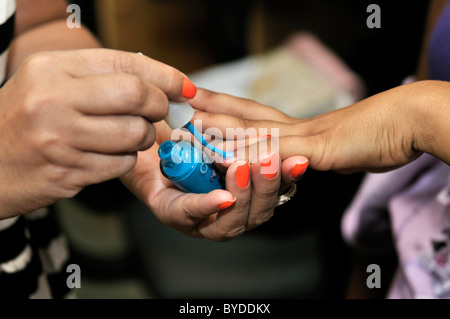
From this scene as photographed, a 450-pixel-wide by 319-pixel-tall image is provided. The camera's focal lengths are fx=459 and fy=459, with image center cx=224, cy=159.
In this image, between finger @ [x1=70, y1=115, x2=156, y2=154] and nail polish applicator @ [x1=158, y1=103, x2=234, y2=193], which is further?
nail polish applicator @ [x1=158, y1=103, x2=234, y2=193]

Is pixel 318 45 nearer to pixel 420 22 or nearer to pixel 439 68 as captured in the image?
pixel 420 22

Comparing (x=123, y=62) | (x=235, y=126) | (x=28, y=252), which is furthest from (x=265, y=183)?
(x=28, y=252)

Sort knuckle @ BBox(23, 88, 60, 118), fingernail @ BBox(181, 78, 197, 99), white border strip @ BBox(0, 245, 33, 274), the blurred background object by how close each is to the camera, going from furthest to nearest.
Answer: the blurred background object < white border strip @ BBox(0, 245, 33, 274) < fingernail @ BBox(181, 78, 197, 99) < knuckle @ BBox(23, 88, 60, 118)

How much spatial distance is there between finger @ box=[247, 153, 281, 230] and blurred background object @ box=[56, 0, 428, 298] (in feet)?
1.66

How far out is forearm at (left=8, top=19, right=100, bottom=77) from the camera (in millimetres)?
713

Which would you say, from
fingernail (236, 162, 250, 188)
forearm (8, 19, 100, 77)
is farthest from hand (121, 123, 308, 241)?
forearm (8, 19, 100, 77)

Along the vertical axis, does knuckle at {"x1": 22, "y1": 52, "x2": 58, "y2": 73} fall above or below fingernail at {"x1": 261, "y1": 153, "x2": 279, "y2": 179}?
above

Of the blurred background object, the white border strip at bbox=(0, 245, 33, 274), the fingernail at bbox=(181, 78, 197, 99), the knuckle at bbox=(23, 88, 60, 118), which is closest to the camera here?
the knuckle at bbox=(23, 88, 60, 118)

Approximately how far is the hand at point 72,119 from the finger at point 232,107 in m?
0.21

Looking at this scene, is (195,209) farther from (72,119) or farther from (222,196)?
(72,119)

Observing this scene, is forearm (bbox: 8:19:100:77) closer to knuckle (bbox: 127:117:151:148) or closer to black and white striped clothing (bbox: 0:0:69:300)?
black and white striped clothing (bbox: 0:0:69:300)

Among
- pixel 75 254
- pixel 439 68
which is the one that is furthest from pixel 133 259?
pixel 439 68

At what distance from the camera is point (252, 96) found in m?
1.48

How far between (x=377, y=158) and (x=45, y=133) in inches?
16.4
